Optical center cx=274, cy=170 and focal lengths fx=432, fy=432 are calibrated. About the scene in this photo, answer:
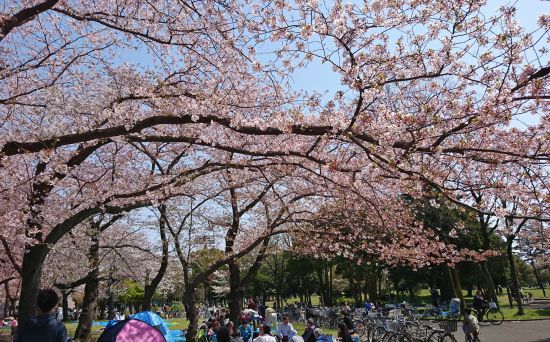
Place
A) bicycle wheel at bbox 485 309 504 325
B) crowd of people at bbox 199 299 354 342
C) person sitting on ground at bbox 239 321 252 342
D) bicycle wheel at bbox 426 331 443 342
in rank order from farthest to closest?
bicycle wheel at bbox 485 309 504 325 < person sitting on ground at bbox 239 321 252 342 < bicycle wheel at bbox 426 331 443 342 < crowd of people at bbox 199 299 354 342

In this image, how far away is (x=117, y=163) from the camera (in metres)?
11.3

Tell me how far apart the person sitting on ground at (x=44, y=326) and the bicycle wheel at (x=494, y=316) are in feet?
47.8

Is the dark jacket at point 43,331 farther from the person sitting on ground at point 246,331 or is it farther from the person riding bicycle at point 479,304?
the person riding bicycle at point 479,304

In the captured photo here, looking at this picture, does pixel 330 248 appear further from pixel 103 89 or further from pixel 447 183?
pixel 103 89

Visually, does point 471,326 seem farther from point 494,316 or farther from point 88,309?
point 88,309

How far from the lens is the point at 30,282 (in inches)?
285

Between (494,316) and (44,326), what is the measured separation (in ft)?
51.8

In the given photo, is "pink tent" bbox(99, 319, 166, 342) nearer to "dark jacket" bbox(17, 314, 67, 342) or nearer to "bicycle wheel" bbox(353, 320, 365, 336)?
"dark jacket" bbox(17, 314, 67, 342)

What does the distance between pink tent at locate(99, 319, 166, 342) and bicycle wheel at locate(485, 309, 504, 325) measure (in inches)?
552

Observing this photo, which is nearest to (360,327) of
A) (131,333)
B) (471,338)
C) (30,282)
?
(471,338)

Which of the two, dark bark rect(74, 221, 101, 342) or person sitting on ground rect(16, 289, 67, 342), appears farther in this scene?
dark bark rect(74, 221, 101, 342)

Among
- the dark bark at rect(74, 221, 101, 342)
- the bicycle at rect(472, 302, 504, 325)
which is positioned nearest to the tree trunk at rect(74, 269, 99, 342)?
the dark bark at rect(74, 221, 101, 342)

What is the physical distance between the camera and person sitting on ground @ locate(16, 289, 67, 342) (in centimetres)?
309

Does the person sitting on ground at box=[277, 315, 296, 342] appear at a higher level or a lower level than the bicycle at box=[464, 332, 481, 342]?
higher
